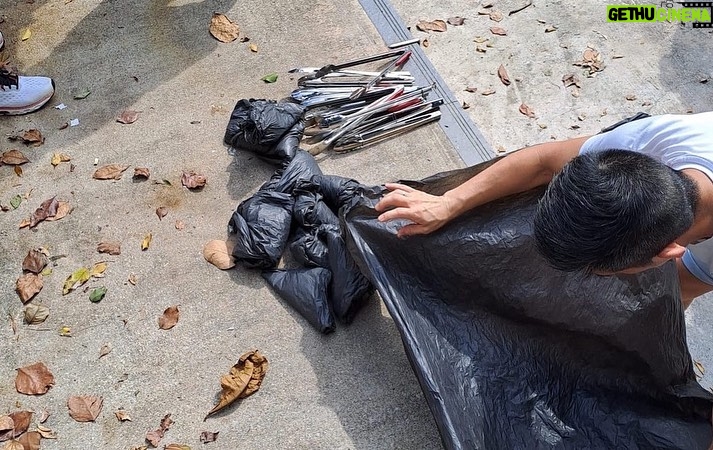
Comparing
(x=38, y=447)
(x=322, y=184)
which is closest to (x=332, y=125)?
(x=322, y=184)

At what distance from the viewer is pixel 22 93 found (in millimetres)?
3879

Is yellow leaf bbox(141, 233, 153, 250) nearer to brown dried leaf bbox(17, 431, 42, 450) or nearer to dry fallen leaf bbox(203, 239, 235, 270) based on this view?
dry fallen leaf bbox(203, 239, 235, 270)

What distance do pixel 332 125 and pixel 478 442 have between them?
2.06m

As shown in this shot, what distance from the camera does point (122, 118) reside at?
389cm

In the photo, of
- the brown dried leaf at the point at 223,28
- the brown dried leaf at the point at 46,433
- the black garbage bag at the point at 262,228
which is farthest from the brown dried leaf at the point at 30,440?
the brown dried leaf at the point at 223,28

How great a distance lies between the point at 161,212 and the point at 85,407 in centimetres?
108

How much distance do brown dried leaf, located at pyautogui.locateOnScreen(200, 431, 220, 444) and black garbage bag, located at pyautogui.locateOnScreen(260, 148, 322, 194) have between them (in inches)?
48.5

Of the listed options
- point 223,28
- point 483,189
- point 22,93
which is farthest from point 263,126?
point 22,93

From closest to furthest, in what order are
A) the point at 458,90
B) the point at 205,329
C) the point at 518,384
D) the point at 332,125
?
the point at 518,384, the point at 205,329, the point at 332,125, the point at 458,90

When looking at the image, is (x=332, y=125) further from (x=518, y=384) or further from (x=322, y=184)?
(x=518, y=384)

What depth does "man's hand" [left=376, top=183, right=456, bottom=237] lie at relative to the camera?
2525mm

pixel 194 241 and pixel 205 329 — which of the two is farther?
pixel 194 241

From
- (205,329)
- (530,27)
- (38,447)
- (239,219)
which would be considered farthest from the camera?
(530,27)

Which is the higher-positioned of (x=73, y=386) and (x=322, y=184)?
(x=322, y=184)
